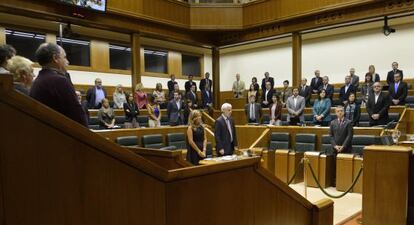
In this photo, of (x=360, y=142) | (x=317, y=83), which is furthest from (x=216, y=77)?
(x=360, y=142)

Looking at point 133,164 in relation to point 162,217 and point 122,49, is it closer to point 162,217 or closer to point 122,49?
point 162,217

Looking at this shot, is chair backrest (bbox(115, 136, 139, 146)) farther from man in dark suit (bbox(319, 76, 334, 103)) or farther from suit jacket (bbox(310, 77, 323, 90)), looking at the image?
suit jacket (bbox(310, 77, 323, 90))

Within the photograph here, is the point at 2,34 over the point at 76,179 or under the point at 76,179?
over

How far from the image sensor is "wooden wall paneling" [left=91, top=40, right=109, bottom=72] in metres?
10.4

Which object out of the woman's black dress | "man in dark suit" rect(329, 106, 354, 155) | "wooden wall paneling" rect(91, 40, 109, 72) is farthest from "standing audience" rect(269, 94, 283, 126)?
"wooden wall paneling" rect(91, 40, 109, 72)

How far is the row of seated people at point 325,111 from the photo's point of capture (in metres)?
6.05

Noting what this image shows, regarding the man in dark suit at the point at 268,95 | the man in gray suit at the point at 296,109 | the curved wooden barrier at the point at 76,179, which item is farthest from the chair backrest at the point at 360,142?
the curved wooden barrier at the point at 76,179

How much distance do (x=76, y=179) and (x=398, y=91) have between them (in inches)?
298

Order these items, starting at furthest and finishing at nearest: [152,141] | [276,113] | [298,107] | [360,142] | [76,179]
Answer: [276,113]
[298,107]
[152,141]
[360,142]
[76,179]

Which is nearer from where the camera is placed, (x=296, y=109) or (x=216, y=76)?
(x=296, y=109)

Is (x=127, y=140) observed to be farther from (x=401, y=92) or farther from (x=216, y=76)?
(x=216, y=76)

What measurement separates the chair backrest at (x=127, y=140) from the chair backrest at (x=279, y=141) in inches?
101

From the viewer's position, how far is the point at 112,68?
1102cm

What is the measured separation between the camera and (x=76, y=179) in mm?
1063
